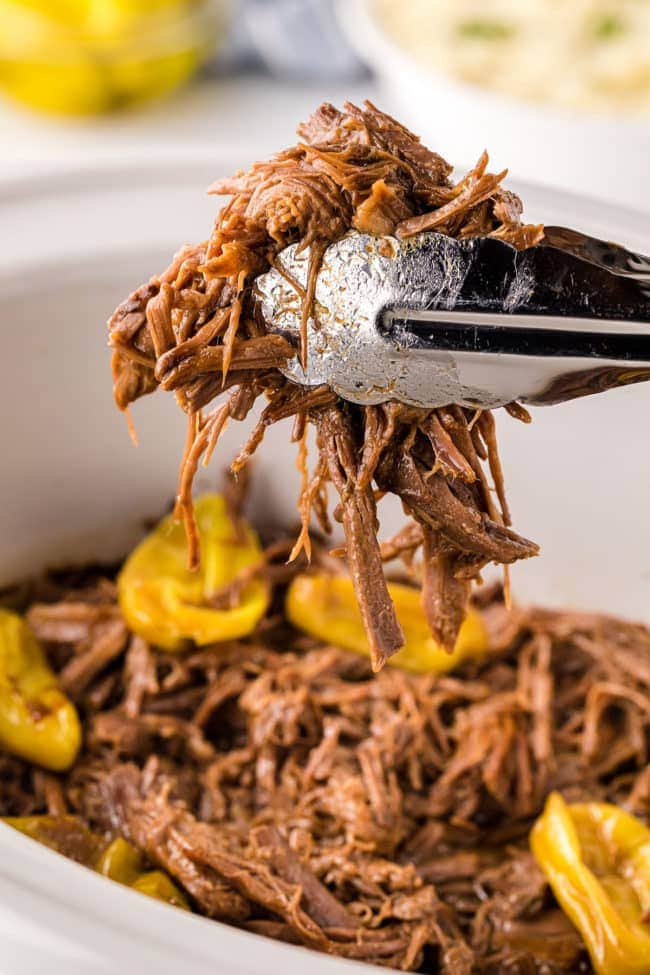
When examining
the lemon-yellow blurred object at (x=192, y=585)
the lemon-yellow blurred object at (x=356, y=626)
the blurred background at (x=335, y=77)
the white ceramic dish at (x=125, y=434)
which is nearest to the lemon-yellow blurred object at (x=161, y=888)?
the lemon-yellow blurred object at (x=192, y=585)

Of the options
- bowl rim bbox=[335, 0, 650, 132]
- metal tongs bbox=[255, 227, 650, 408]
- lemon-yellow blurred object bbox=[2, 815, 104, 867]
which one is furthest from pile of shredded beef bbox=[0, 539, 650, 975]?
bowl rim bbox=[335, 0, 650, 132]

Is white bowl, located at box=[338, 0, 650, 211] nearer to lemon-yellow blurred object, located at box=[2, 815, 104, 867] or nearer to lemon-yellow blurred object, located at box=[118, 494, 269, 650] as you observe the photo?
lemon-yellow blurred object, located at box=[118, 494, 269, 650]

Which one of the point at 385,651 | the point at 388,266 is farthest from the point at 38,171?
the point at 385,651

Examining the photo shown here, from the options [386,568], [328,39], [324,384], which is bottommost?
[386,568]

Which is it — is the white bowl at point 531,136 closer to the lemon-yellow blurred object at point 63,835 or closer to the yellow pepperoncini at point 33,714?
the yellow pepperoncini at point 33,714

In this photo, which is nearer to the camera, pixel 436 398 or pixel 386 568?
pixel 436 398

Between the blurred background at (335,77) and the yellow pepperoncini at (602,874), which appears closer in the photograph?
the yellow pepperoncini at (602,874)

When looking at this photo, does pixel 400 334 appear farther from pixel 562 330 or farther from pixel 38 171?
pixel 38 171
